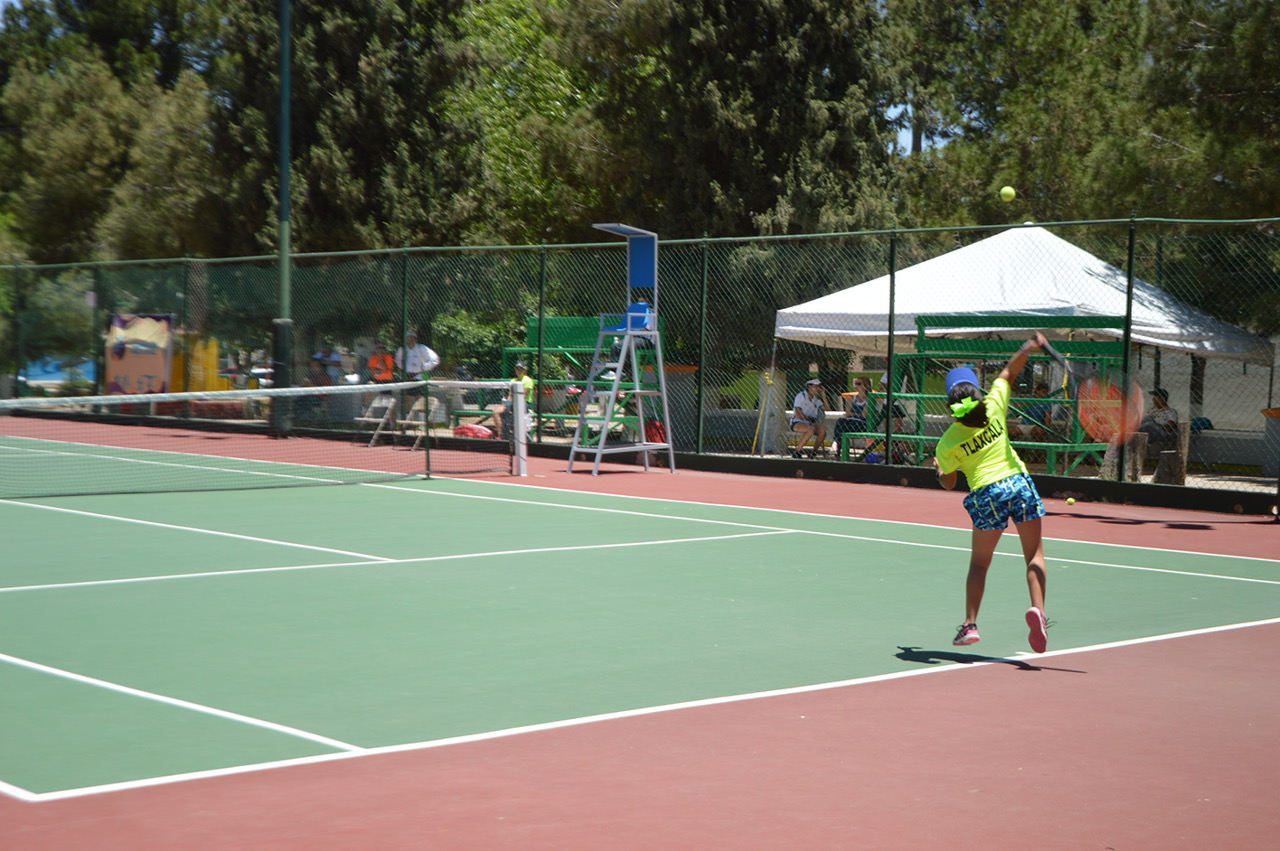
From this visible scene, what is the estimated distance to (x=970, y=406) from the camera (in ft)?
22.6

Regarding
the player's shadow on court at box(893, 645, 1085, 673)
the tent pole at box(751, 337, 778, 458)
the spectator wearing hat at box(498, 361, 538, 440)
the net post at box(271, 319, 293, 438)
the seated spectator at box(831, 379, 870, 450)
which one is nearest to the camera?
the player's shadow on court at box(893, 645, 1085, 673)

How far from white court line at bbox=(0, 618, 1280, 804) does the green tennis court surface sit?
0.13 ft

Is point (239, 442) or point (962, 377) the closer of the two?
point (962, 377)

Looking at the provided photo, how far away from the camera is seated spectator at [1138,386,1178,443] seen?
1580cm

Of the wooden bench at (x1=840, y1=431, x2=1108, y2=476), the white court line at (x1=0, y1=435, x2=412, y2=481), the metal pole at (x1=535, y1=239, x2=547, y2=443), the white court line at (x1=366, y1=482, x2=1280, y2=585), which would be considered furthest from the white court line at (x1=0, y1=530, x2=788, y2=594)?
the metal pole at (x1=535, y1=239, x2=547, y2=443)

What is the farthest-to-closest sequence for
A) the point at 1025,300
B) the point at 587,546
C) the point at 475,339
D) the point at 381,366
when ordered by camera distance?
the point at 381,366 → the point at 475,339 → the point at 1025,300 → the point at 587,546

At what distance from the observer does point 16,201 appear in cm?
4506

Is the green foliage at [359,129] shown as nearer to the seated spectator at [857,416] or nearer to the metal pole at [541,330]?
the metal pole at [541,330]

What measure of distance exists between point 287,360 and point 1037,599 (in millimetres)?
16763

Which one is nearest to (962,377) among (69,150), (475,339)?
(475,339)

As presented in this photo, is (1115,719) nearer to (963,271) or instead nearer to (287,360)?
(963,271)

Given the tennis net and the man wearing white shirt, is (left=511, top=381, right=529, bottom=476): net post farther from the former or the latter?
the man wearing white shirt

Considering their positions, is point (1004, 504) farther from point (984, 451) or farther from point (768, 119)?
point (768, 119)

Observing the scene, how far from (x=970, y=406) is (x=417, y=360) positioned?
14562 millimetres
